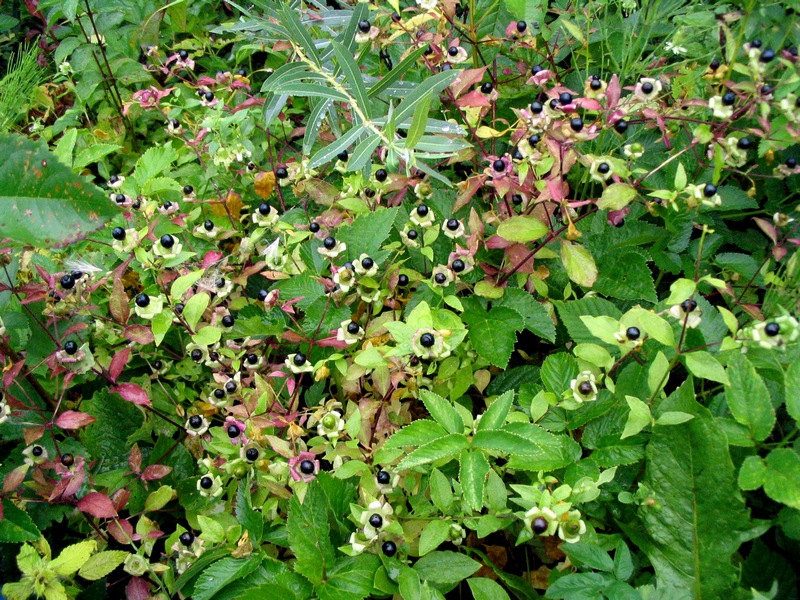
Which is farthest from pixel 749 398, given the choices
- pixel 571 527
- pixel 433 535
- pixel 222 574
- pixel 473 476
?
pixel 222 574

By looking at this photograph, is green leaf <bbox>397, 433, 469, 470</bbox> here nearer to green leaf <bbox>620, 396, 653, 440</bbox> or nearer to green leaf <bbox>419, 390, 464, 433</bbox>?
green leaf <bbox>419, 390, 464, 433</bbox>

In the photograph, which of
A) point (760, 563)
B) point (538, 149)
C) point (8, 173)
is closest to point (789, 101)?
point (538, 149)

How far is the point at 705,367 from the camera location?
1.08 meters

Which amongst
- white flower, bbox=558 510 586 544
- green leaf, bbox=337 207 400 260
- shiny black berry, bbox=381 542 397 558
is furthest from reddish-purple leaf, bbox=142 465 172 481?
white flower, bbox=558 510 586 544

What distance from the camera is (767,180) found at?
4.83 ft

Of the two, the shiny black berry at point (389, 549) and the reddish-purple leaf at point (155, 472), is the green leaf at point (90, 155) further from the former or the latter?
the shiny black berry at point (389, 549)

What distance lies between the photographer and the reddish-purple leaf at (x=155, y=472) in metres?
1.30

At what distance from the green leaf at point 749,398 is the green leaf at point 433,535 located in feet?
1.79

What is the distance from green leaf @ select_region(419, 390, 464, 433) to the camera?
1111 millimetres

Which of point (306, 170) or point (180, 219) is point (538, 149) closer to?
point (306, 170)

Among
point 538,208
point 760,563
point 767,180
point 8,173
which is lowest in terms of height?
point 760,563

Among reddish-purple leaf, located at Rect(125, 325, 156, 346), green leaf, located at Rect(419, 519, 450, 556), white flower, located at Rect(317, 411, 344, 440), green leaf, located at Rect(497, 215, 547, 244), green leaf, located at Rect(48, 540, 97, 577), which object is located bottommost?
green leaf, located at Rect(419, 519, 450, 556)

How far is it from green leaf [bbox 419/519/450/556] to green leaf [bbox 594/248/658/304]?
2.08 feet

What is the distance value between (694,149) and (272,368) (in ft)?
3.67
